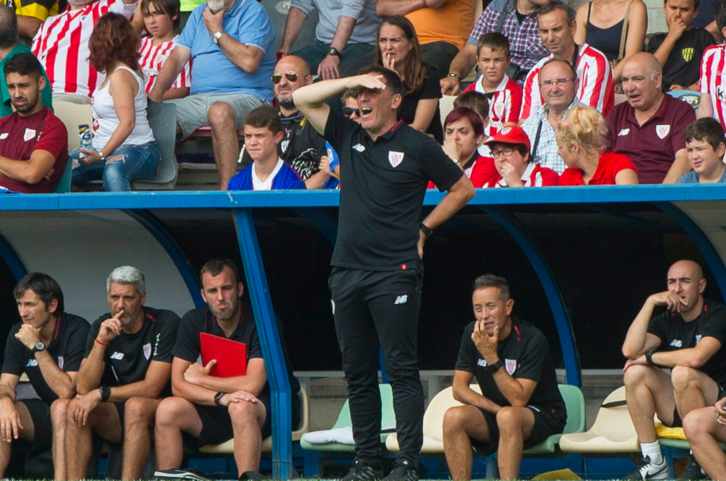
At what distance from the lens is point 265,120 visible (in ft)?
20.2

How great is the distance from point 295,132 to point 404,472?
3.01m

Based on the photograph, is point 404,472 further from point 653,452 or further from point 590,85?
point 590,85

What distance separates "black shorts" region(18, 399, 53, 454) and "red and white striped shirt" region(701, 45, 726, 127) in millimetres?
4227

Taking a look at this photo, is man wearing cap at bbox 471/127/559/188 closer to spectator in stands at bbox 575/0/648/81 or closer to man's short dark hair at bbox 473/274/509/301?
man's short dark hair at bbox 473/274/509/301

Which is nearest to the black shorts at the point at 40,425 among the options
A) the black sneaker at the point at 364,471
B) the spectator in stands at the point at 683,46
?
the black sneaker at the point at 364,471

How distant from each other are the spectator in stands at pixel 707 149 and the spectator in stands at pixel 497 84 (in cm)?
161

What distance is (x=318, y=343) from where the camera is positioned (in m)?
6.62

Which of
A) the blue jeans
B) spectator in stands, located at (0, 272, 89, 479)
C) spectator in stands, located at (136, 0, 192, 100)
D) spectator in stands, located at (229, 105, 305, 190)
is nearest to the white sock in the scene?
spectator in stands, located at (229, 105, 305, 190)

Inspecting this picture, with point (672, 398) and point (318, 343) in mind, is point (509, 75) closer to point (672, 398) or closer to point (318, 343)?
point (318, 343)

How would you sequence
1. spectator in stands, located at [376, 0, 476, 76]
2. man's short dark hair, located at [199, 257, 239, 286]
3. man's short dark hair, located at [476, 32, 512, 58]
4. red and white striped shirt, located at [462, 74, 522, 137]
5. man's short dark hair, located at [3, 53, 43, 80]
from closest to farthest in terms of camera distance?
1. man's short dark hair, located at [199, 257, 239, 286]
2. man's short dark hair, located at [3, 53, 43, 80]
3. red and white striped shirt, located at [462, 74, 522, 137]
4. man's short dark hair, located at [476, 32, 512, 58]
5. spectator in stands, located at [376, 0, 476, 76]

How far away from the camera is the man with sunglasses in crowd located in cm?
659

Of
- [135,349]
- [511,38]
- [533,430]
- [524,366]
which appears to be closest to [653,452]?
[533,430]

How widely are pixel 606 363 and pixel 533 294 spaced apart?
1.94 feet

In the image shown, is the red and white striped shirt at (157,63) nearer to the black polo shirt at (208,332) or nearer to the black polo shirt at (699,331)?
the black polo shirt at (208,332)
